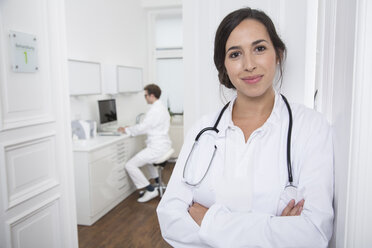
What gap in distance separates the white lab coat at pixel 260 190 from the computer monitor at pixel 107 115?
286cm

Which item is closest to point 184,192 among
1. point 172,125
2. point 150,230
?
point 150,230

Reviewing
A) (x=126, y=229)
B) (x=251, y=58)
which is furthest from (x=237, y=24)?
(x=126, y=229)

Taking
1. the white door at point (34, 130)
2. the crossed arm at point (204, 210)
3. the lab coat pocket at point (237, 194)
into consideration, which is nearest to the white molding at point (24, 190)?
the white door at point (34, 130)

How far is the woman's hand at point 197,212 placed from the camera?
109 cm

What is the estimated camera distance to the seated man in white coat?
379 centimetres

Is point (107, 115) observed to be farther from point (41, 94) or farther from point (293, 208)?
point (293, 208)

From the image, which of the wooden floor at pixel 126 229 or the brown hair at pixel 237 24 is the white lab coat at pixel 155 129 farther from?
the brown hair at pixel 237 24

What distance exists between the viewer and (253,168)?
1.06 m

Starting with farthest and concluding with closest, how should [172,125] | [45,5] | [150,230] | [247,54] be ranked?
[172,125], [150,230], [45,5], [247,54]

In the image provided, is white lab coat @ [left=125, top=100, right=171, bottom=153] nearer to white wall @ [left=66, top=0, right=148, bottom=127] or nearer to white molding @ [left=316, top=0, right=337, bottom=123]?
white wall @ [left=66, top=0, right=148, bottom=127]

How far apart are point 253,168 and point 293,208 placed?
0.58 ft

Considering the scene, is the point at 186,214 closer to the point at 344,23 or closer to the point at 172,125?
the point at 344,23

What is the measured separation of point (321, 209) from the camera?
2.96 feet

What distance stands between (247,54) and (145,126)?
2.94m
